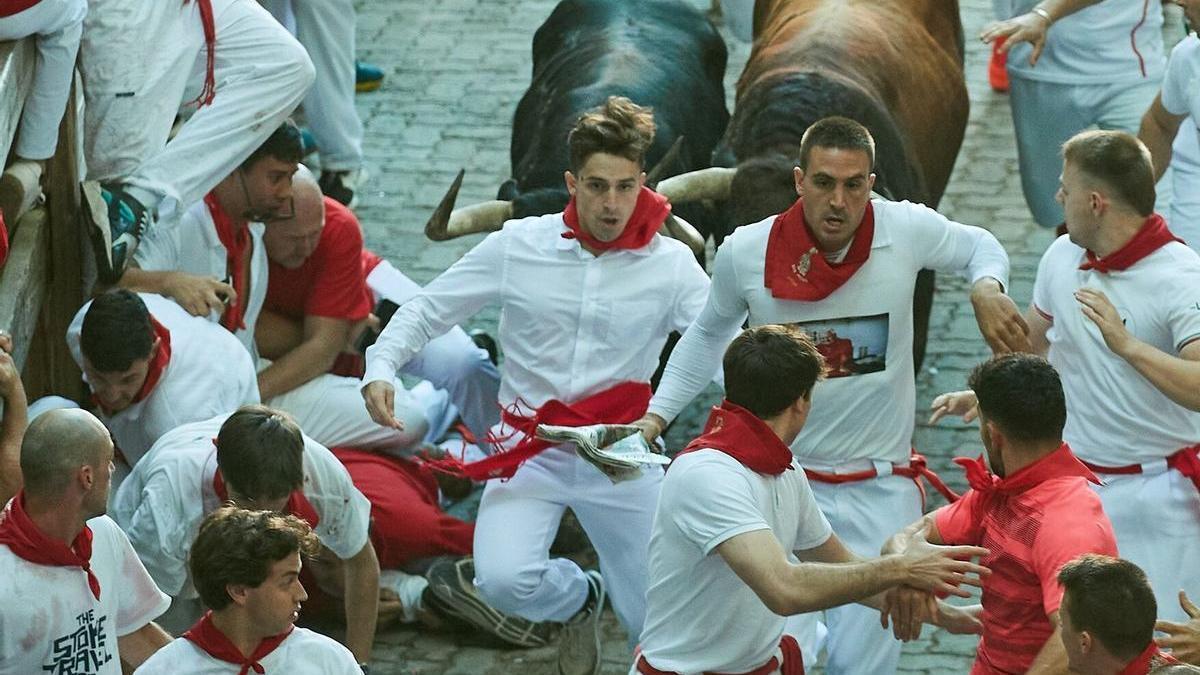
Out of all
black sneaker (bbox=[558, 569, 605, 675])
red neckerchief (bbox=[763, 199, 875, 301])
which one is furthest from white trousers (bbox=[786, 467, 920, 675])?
black sneaker (bbox=[558, 569, 605, 675])

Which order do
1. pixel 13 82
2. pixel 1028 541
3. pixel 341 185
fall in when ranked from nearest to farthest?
pixel 1028 541
pixel 13 82
pixel 341 185

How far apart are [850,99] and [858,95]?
0.08 metres

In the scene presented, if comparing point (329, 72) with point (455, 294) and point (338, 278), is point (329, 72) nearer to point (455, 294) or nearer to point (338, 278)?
point (338, 278)

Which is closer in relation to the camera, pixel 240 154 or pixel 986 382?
pixel 986 382

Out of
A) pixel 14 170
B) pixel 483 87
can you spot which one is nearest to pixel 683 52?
pixel 483 87

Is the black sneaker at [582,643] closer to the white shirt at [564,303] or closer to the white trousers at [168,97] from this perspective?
the white shirt at [564,303]

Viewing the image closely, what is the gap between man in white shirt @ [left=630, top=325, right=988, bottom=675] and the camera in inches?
210

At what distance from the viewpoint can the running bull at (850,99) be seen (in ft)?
28.5

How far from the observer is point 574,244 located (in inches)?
289

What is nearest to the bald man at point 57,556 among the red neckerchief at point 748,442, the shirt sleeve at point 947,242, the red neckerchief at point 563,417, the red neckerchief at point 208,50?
the red neckerchief at point 748,442

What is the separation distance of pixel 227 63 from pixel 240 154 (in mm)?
409

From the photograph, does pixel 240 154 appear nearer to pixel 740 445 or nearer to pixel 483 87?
pixel 740 445

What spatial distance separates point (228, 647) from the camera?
4922 millimetres

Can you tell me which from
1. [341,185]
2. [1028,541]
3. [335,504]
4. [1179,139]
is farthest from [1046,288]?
[341,185]
